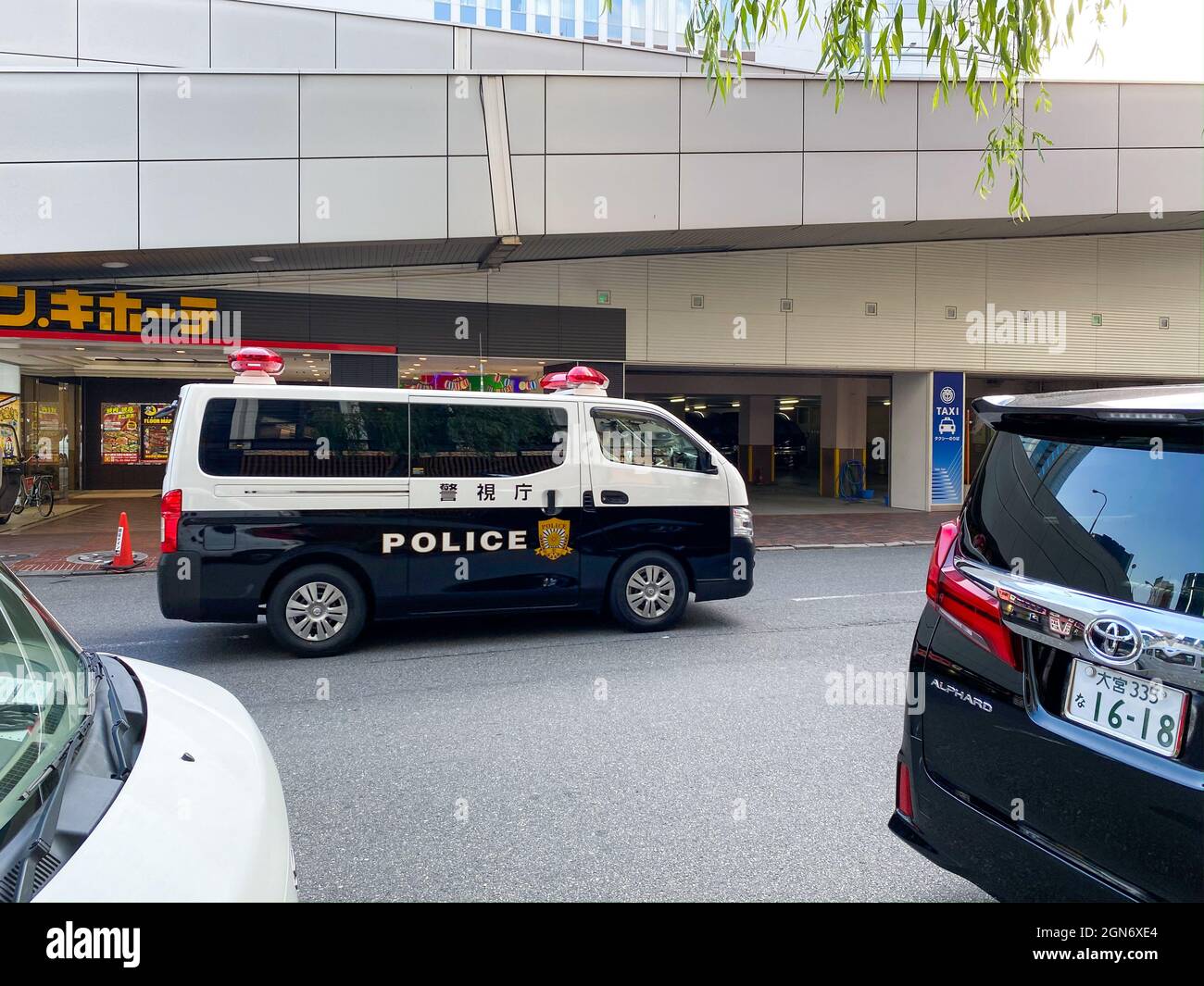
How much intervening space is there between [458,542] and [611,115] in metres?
10.4

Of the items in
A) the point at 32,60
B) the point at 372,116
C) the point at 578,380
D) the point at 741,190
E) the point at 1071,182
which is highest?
the point at 32,60

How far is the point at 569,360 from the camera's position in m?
17.8

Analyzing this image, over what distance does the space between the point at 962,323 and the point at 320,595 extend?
56.8 feet

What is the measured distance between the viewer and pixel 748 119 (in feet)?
49.6

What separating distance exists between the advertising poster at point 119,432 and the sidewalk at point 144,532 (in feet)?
8.02

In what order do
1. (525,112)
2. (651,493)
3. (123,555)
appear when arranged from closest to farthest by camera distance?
(651,493) → (123,555) → (525,112)

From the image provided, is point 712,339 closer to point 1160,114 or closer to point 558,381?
point 1160,114

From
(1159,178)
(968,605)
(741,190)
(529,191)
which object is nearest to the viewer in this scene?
(968,605)

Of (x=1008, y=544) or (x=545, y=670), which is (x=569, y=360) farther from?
(x=1008, y=544)

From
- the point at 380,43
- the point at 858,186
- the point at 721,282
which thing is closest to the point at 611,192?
the point at 721,282

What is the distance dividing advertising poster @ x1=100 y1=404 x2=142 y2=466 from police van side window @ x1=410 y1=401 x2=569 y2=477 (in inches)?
755

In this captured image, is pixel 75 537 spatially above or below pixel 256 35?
below
